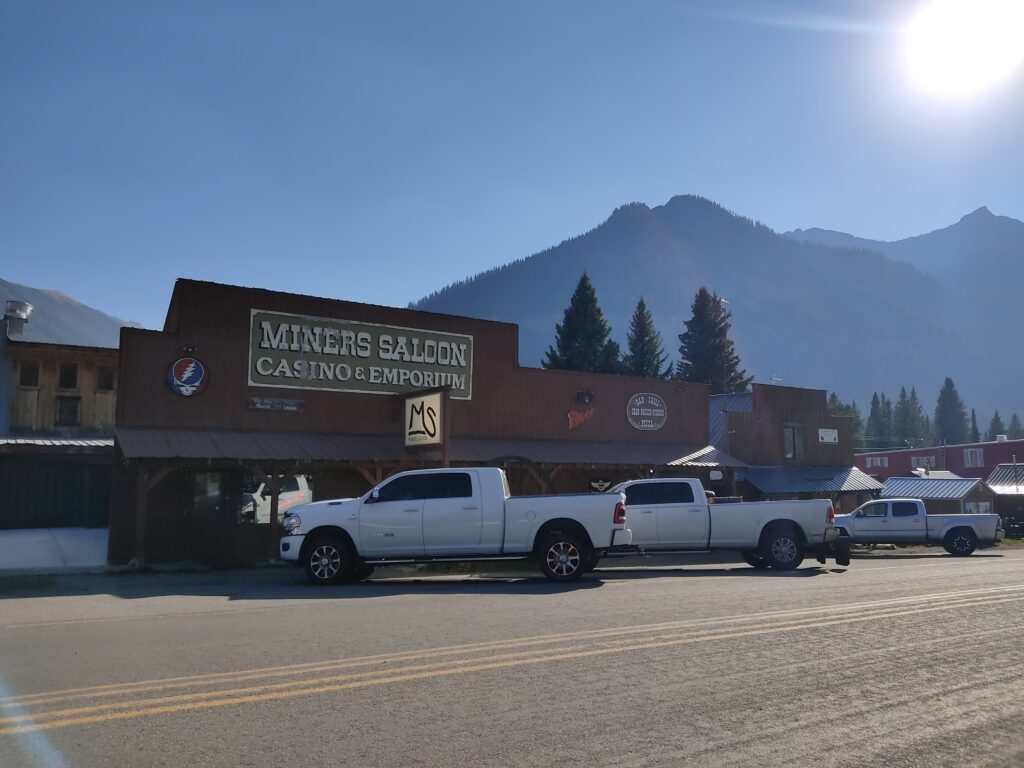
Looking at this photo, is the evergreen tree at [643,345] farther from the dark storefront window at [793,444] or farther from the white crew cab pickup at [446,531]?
the white crew cab pickup at [446,531]

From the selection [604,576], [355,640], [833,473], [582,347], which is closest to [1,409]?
[604,576]

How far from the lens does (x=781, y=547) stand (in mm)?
17672

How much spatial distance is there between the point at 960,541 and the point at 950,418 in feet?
513

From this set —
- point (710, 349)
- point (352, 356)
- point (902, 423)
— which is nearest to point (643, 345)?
point (710, 349)

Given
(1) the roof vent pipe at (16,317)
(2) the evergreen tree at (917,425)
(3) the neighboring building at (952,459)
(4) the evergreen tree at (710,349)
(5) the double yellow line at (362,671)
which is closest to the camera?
(5) the double yellow line at (362,671)

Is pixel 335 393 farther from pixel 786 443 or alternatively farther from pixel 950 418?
pixel 950 418

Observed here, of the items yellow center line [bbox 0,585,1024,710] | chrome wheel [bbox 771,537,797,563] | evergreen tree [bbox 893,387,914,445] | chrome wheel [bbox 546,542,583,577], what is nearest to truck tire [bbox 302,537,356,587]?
chrome wheel [bbox 546,542,583,577]

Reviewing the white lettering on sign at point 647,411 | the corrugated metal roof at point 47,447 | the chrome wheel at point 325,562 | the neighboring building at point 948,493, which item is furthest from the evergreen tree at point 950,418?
the chrome wheel at point 325,562

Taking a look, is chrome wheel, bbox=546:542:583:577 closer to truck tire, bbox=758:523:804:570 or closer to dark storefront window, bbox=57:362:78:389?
truck tire, bbox=758:523:804:570

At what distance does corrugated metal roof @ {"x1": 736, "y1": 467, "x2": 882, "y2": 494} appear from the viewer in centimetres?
3656

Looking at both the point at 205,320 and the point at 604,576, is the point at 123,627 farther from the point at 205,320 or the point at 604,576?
the point at 205,320

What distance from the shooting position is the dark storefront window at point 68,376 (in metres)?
30.1

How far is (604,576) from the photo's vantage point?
16016 mm

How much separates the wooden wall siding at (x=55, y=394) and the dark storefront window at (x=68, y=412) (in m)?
0.13
